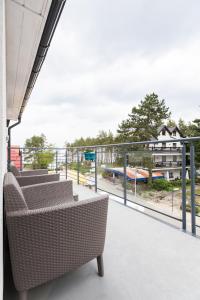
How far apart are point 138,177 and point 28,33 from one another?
7.36 feet

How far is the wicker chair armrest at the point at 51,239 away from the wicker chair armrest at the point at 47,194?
27.1 inches

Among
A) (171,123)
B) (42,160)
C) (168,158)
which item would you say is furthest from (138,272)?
(171,123)

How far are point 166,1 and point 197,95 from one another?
81.1ft

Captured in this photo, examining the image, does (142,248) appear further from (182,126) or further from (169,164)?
(182,126)

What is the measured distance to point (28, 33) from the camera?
73.5 inches

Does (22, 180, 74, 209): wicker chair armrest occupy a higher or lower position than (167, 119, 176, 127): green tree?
lower

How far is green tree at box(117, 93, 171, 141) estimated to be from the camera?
971 inches

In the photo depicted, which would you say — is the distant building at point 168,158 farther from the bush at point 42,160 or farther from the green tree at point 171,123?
the green tree at point 171,123

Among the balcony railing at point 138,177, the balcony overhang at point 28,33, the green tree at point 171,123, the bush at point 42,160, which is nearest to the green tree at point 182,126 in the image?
the green tree at point 171,123

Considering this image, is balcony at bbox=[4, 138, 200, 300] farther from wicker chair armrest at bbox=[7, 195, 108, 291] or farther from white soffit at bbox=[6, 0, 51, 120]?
white soffit at bbox=[6, 0, 51, 120]

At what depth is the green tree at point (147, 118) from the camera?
24.7 meters

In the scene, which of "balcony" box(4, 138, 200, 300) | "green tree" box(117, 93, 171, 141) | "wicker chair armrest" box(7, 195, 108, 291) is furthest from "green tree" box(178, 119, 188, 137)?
"wicker chair armrest" box(7, 195, 108, 291)

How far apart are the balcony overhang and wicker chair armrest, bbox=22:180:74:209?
54.6 inches

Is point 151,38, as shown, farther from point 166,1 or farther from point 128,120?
point 128,120
